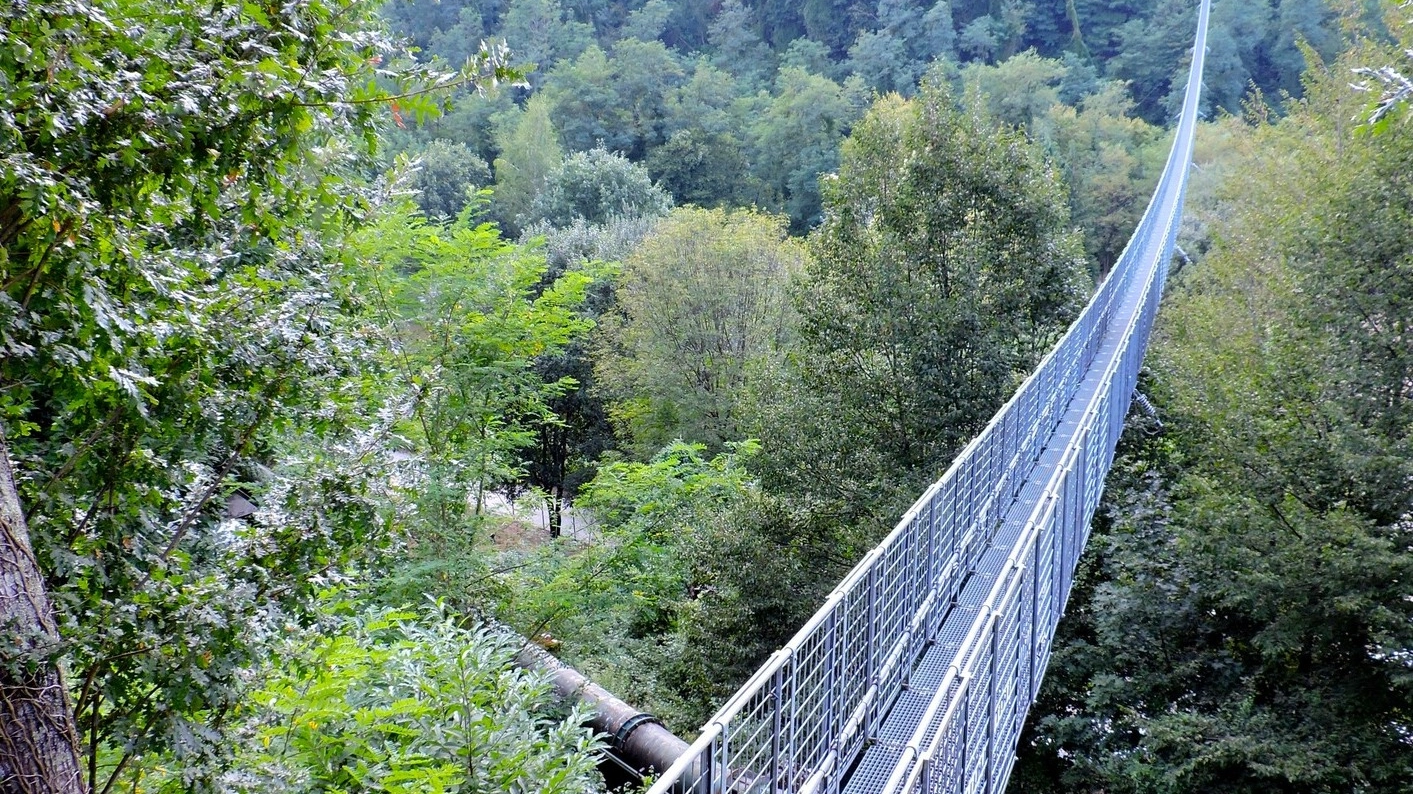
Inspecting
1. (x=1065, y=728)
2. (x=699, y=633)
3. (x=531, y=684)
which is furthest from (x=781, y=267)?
(x=531, y=684)

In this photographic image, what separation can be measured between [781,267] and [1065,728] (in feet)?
41.2

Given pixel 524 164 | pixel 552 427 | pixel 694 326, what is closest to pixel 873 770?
pixel 694 326

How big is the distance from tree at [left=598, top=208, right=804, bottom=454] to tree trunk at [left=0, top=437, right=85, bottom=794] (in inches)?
630

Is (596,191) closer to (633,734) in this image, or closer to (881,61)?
(881,61)

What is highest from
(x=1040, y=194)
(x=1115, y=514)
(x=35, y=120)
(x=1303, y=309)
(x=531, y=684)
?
(x=1040, y=194)

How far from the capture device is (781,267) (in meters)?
19.3

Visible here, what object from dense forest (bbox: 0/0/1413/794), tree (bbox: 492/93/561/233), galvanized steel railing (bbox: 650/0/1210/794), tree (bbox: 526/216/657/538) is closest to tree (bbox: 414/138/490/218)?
tree (bbox: 492/93/561/233)

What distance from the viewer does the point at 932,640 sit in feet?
13.5

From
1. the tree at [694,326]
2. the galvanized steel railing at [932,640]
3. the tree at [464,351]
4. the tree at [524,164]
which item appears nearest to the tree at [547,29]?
the tree at [524,164]

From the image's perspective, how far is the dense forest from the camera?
2.11 meters

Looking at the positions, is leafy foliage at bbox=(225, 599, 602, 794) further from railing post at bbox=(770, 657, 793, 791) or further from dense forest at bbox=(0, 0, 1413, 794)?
railing post at bbox=(770, 657, 793, 791)

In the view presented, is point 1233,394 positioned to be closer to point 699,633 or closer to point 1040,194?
point 1040,194

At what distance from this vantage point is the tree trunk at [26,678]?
6.27 ft

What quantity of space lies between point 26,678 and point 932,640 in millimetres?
3407
